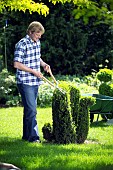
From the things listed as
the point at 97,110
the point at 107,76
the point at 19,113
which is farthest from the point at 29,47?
the point at 19,113

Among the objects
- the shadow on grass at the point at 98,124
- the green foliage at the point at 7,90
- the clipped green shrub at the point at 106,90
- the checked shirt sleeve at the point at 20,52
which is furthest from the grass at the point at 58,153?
the green foliage at the point at 7,90

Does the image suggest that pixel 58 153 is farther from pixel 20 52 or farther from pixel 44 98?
pixel 44 98

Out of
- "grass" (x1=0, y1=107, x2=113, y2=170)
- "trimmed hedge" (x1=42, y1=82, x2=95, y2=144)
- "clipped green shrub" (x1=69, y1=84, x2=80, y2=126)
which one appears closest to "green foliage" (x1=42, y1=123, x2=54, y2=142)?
"trimmed hedge" (x1=42, y1=82, x2=95, y2=144)

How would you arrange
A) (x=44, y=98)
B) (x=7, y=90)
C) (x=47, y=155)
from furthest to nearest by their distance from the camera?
(x=7, y=90)
(x=44, y=98)
(x=47, y=155)

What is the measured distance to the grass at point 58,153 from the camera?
6578 mm

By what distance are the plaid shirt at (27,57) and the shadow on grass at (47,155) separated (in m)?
0.92

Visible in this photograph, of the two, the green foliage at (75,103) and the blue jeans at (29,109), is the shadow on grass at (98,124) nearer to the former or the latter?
the green foliage at (75,103)

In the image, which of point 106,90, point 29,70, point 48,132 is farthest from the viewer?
point 106,90

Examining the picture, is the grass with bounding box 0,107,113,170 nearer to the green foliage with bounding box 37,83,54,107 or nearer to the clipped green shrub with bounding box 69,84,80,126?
the clipped green shrub with bounding box 69,84,80,126

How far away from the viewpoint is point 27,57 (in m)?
8.30

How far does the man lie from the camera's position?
8.19 meters

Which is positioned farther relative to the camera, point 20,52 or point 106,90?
point 106,90

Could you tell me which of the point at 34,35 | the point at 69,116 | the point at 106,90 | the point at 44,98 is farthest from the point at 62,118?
the point at 44,98

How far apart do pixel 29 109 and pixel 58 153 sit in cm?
120
